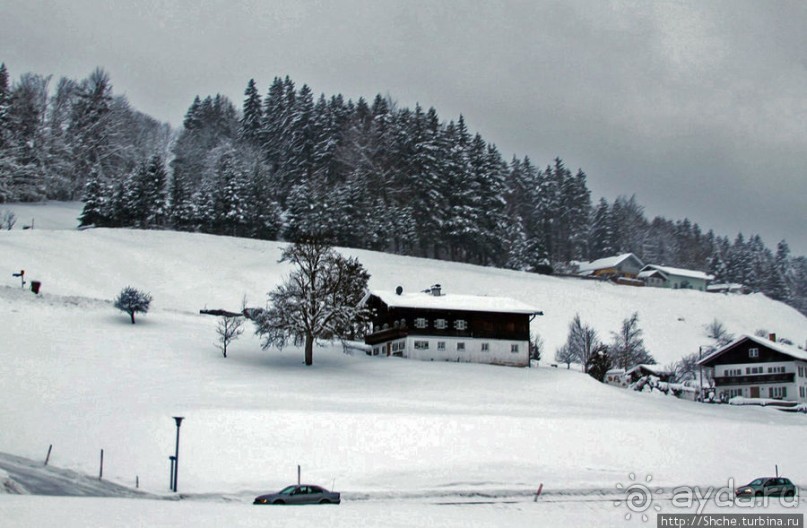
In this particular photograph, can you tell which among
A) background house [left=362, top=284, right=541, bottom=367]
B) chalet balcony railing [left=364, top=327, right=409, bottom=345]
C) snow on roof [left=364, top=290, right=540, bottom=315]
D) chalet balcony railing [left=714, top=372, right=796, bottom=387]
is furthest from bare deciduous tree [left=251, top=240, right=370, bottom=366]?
chalet balcony railing [left=714, top=372, right=796, bottom=387]

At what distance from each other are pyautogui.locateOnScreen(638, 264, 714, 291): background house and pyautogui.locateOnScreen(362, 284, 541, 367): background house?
91.8 m

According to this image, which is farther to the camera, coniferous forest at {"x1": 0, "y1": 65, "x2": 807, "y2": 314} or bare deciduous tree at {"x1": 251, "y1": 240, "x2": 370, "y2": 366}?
coniferous forest at {"x1": 0, "y1": 65, "x2": 807, "y2": 314}

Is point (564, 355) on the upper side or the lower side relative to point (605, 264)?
lower

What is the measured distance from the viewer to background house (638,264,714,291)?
160 meters

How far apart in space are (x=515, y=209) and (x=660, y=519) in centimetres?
14533

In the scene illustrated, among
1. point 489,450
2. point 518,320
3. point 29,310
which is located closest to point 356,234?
point 518,320

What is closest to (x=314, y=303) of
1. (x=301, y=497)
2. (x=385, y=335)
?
(x=385, y=335)

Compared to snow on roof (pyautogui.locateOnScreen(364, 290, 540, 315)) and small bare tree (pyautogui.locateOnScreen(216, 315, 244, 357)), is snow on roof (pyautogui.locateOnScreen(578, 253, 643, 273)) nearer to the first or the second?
snow on roof (pyautogui.locateOnScreen(364, 290, 540, 315))

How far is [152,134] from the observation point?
6698 inches

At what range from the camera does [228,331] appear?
65750 millimetres

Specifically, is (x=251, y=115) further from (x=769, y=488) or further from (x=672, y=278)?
(x=769, y=488)

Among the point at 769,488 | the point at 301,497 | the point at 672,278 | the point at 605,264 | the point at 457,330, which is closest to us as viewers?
the point at 301,497

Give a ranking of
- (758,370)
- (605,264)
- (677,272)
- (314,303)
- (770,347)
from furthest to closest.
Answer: (677,272)
(605,264)
(758,370)
(770,347)
(314,303)

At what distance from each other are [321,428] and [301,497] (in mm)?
13031
